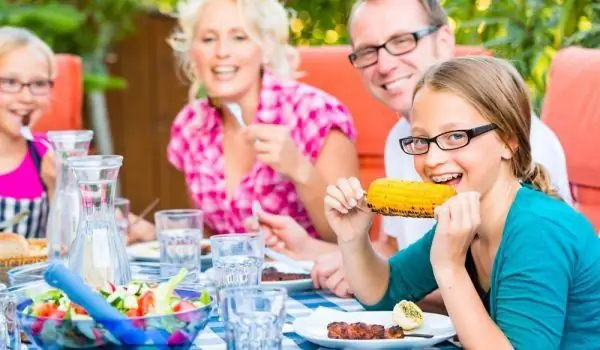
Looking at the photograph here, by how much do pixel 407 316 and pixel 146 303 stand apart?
451 millimetres

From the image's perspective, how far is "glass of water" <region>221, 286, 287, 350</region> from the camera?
4.90ft

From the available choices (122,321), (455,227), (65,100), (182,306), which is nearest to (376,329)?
(455,227)

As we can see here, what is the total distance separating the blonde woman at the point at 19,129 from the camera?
9.35ft

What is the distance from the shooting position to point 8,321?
160 cm

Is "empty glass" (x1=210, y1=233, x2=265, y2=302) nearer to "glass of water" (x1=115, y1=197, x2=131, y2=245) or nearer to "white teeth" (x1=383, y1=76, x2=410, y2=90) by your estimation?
"glass of water" (x1=115, y1=197, x2=131, y2=245)

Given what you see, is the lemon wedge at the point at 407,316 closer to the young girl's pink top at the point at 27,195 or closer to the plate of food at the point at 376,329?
the plate of food at the point at 376,329

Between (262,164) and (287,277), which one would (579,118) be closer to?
(262,164)

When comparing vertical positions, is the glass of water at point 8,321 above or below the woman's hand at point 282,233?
above

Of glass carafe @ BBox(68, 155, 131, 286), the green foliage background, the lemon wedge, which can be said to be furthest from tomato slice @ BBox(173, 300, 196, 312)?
the green foliage background

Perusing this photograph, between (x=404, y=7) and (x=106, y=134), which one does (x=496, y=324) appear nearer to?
(x=404, y=7)

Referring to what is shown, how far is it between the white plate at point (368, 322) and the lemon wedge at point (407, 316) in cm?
1

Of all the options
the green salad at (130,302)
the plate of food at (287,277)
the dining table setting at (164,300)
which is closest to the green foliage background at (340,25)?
the plate of food at (287,277)

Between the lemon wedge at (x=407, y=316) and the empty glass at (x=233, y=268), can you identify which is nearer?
the lemon wedge at (x=407, y=316)

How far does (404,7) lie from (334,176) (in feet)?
1.83
